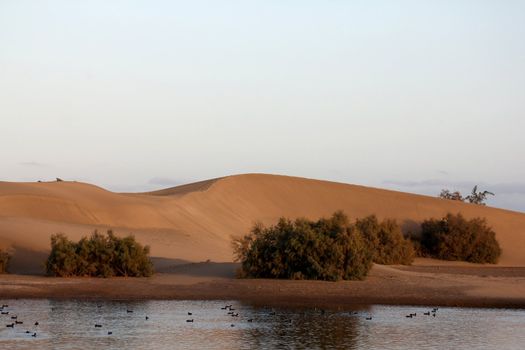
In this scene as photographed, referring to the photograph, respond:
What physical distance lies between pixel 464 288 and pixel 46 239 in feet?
59.7

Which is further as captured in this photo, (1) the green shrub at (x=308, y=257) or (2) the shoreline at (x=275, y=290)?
(1) the green shrub at (x=308, y=257)

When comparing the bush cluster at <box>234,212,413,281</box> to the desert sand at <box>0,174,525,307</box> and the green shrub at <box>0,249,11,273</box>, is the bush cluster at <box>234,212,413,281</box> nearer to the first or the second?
the desert sand at <box>0,174,525,307</box>

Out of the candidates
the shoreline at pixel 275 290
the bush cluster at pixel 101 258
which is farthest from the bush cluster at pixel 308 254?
the bush cluster at pixel 101 258

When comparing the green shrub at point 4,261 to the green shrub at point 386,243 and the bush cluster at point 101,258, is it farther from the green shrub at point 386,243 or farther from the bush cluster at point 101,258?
the green shrub at point 386,243

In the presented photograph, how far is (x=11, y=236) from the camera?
4291 centimetres

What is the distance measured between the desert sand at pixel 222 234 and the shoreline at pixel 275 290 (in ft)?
0.12

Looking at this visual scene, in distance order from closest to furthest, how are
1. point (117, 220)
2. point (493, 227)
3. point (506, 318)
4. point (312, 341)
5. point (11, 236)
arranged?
1. point (312, 341)
2. point (506, 318)
3. point (11, 236)
4. point (117, 220)
5. point (493, 227)

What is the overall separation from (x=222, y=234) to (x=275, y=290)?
24.9 meters

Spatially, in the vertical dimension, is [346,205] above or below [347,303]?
above

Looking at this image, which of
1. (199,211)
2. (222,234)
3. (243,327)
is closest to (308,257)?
(243,327)

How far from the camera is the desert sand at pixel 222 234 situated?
33.8 m

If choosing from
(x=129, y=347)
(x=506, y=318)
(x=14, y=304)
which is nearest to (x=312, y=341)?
(x=129, y=347)

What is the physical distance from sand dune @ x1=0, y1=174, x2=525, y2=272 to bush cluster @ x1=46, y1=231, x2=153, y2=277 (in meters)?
2.83

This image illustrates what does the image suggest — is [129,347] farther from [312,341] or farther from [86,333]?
[312,341]
